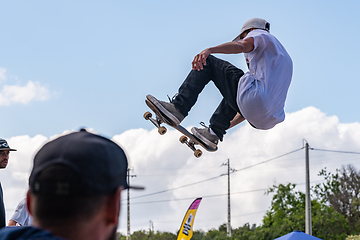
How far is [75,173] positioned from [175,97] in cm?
397

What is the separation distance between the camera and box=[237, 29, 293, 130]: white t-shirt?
4.35 m

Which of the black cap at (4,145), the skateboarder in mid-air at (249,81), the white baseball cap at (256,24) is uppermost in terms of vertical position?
the white baseball cap at (256,24)

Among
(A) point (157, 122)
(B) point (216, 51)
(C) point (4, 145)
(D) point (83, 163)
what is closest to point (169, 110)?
(A) point (157, 122)

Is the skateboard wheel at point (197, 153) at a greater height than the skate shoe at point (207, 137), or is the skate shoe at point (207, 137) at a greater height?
the skate shoe at point (207, 137)

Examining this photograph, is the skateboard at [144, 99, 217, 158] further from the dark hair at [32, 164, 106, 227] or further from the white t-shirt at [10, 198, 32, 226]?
the dark hair at [32, 164, 106, 227]

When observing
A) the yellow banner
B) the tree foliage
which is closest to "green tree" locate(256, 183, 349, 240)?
the tree foliage

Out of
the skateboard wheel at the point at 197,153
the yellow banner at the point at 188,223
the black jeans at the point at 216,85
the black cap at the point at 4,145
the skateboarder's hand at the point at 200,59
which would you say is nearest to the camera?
the skateboarder's hand at the point at 200,59

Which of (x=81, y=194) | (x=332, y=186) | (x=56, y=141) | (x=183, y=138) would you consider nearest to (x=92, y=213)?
(x=81, y=194)

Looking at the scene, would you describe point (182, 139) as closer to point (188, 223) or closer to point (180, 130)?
point (180, 130)

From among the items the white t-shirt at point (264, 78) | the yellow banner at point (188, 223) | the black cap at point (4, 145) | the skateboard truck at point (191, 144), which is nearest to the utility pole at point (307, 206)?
the yellow banner at point (188, 223)

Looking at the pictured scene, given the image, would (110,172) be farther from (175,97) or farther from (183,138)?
(183,138)

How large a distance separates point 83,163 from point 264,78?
138 inches

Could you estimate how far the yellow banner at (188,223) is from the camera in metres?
14.5

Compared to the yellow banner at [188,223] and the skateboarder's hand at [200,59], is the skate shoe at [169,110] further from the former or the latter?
the yellow banner at [188,223]
